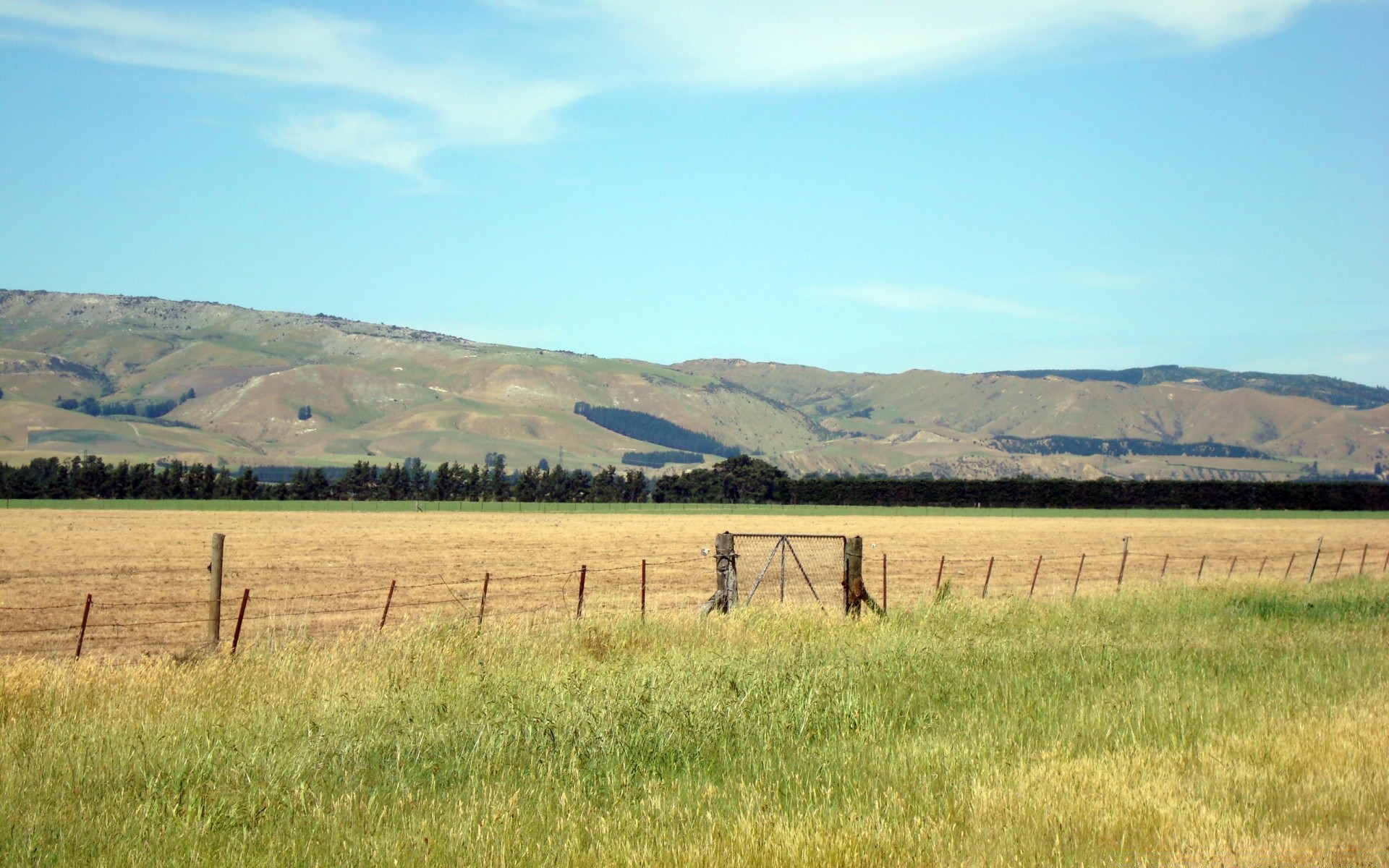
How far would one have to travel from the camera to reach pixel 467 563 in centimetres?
4172

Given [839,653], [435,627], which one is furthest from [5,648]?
[839,653]

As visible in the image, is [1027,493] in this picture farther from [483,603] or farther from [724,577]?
[483,603]

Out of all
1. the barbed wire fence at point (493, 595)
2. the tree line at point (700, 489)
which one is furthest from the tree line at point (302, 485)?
the barbed wire fence at point (493, 595)

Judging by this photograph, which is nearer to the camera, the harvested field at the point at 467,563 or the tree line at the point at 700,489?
the harvested field at the point at 467,563

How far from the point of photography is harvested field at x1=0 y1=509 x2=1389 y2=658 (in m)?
23.8

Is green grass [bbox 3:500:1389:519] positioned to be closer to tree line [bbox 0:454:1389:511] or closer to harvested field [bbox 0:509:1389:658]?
tree line [bbox 0:454:1389:511]

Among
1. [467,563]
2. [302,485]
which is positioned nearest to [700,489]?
[302,485]

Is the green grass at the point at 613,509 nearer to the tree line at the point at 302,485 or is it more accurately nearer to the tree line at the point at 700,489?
the tree line at the point at 700,489

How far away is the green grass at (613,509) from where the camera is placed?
104062 mm

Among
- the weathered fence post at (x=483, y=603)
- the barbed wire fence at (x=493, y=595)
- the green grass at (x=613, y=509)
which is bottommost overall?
the green grass at (x=613, y=509)

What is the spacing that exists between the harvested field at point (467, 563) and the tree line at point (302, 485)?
2082cm

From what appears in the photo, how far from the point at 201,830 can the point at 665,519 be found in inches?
3626

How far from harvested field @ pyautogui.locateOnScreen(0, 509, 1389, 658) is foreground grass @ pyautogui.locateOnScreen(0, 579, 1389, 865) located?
406 centimetres

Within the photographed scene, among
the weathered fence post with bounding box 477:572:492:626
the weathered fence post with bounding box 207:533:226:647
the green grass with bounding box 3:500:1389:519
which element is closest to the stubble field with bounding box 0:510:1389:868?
the weathered fence post with bounding box 207:533:226:647
